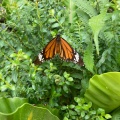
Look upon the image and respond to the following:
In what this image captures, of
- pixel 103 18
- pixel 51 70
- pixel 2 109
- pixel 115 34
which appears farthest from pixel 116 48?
pixel 2 109

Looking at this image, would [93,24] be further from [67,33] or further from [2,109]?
[2,109]

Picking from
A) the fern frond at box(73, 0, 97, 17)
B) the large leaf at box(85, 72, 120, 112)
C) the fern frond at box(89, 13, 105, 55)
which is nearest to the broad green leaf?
the large leaf at box(85, 72, 120, 112)

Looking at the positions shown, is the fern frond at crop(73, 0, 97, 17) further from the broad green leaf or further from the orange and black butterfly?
the broad green leaf

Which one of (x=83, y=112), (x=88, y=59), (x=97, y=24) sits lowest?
(x=83, y=112)

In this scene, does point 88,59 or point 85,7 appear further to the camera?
point 85,7

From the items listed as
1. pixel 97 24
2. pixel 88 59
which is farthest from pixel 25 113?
pixel 97 24

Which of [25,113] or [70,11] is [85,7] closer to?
[70,11]

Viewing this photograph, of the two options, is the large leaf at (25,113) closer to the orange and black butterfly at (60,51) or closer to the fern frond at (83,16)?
the orange and black butterfly at (60,51)
